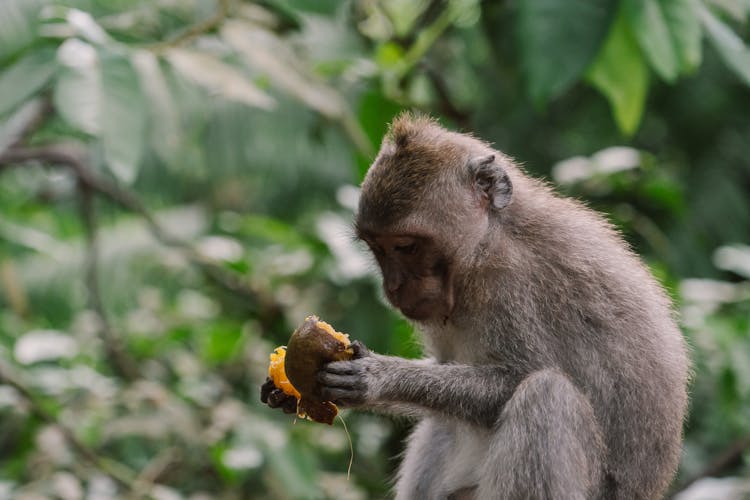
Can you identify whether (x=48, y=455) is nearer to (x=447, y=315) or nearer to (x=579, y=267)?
(x=447, y=315)

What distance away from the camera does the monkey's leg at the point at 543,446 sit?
11.2ft

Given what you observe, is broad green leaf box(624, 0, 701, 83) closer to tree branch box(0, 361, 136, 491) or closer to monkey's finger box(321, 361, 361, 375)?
monkey's finger box(321, 361, 361, 375)

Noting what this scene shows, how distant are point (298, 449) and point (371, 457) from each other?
158cm

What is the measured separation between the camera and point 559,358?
370 cm

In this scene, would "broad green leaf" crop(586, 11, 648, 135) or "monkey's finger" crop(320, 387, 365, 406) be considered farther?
"broad green leaf" crop(586, 11, 648, 135)

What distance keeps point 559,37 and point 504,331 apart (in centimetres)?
111

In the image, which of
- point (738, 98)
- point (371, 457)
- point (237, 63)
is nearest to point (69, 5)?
point (237, 63)

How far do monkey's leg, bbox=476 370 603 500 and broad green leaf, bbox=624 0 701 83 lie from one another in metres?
1.25

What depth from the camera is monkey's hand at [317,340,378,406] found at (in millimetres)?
3504

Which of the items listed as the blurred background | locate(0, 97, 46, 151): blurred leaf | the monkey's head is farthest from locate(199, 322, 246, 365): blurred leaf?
the monkey's head

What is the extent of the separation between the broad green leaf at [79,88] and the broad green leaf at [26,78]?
63mm

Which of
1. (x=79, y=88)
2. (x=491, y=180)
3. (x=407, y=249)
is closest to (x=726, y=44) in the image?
(x=491, y=180)

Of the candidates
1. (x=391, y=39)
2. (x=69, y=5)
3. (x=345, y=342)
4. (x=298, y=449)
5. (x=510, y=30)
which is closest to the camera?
(x=345, y=342)

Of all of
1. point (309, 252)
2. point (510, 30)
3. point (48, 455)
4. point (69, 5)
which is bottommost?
point (48, 455)
